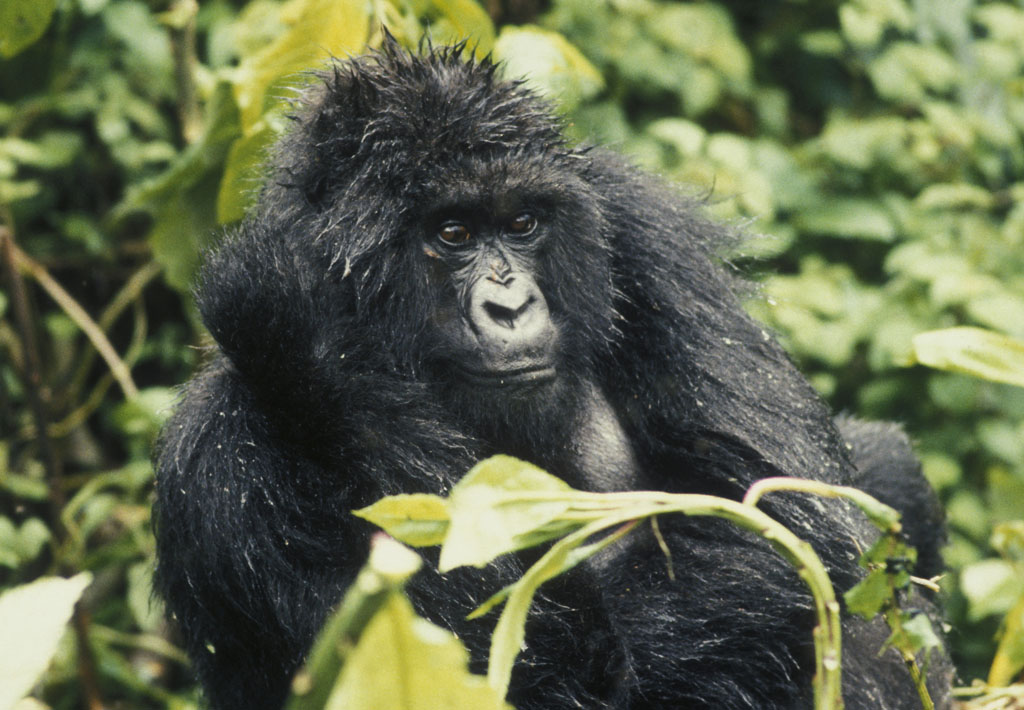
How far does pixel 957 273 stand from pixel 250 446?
10.1 feet

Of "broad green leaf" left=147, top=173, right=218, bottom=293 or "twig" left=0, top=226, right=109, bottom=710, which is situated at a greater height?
"broad green leaf" left=147, top=173, right=218, bottom=293

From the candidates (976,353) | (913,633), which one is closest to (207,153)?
(976,353)

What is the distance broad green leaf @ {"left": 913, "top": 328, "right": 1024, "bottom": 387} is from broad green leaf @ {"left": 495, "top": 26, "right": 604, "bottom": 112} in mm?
1553

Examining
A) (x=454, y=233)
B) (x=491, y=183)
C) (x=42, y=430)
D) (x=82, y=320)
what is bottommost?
(x=42, y=430)

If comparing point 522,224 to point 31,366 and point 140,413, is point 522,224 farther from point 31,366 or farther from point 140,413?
point 31,366

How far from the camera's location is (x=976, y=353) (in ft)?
5.99

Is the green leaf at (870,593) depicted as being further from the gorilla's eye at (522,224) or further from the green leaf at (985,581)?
the green leaf at (985,581)

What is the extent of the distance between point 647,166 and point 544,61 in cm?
128

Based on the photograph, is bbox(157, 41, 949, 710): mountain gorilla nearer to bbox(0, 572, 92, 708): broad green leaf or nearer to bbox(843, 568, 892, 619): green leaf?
bbox(843, 568, 892, 619): green leaf

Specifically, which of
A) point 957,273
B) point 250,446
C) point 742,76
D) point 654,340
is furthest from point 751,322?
point 742,76

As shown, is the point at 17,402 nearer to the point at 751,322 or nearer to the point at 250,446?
the point at 250,446

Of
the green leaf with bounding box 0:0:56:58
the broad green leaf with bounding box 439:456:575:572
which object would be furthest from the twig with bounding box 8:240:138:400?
the broad green leaf with bounding box 439:456:575:572

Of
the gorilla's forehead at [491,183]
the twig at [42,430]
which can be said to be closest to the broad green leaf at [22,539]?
the twig at [42,430]

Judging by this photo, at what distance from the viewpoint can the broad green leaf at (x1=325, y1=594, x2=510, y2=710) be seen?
0.92 meters
